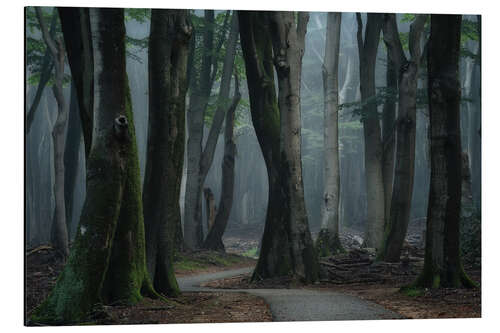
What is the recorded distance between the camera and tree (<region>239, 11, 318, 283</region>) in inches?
362

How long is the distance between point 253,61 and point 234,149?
7.39ft

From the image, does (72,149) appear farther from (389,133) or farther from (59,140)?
(389,133)

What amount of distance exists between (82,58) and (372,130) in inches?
217

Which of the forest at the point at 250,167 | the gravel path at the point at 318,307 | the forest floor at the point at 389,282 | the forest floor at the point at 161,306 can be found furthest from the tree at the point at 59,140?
the forest floor at the point at 389,282

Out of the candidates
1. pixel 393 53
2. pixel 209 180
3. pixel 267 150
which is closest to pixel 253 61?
pixel 267 150

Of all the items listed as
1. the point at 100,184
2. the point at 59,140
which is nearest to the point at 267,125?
the point at 59,140

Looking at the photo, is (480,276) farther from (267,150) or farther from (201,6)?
(201,6)

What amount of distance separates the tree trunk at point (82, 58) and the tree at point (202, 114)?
5066mm

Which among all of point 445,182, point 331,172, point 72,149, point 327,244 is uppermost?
point 72,149

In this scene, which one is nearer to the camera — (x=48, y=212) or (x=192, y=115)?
(x=48, y=212)

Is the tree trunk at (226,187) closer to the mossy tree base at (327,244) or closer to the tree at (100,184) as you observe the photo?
the mossy tree base at (327,244)

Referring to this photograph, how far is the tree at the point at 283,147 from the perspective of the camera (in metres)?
9.20

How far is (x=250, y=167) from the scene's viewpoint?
1092 cm

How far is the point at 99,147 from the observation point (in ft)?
18.7
